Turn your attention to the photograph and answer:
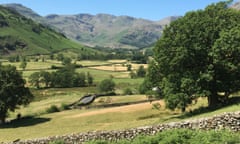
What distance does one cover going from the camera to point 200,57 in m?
47.6

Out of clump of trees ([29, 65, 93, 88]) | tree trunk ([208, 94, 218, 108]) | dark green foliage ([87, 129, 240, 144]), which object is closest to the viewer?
dark green foliage ([87, 129, 240, 144])

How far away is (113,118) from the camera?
6297cm

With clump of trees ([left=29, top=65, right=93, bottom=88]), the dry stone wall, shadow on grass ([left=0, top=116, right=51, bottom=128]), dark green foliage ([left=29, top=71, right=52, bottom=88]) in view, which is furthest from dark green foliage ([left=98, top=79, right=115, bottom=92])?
the dry stone wall

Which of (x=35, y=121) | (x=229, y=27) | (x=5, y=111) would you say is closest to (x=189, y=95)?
(x=229, y=27)

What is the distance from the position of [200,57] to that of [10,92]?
1844 inches

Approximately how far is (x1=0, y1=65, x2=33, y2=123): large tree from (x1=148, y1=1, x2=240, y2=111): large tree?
40.0 meters

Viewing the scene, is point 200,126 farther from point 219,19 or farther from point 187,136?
point 219,19

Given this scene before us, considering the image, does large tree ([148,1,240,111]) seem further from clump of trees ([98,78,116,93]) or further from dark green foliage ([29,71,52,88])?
dark green foliage ([29,71,52,88])

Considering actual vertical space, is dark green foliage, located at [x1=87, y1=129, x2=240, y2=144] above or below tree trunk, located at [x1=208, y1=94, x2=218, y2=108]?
above

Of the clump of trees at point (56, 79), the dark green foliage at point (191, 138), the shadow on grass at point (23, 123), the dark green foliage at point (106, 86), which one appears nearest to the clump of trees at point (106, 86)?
the dark green foliage at point (106, 86)

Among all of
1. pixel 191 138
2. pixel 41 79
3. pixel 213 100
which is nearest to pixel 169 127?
pixel 191 138

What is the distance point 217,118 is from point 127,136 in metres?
6.77

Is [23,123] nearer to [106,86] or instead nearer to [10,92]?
[10,92]

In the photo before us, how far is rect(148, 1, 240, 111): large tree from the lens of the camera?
45250mm
